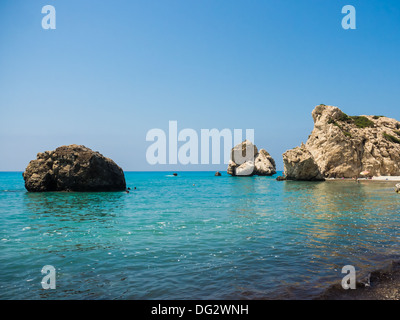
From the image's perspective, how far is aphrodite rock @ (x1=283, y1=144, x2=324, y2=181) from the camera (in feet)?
278

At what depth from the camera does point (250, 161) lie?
155 metres

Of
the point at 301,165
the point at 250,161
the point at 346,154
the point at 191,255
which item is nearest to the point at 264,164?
the point at 250,161

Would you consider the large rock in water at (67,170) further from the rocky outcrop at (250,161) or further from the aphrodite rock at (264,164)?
the aphrodite rock at (264,164)

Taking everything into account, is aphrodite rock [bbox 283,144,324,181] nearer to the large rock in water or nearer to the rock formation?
the rock formation

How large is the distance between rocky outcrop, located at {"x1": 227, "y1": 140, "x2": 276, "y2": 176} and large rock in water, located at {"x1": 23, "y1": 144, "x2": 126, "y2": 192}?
107 m

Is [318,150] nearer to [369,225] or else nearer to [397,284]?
[369,225]

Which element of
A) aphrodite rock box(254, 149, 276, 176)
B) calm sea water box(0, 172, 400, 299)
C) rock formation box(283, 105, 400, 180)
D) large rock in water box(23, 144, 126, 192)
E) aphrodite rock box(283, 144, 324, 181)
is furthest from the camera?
aphrodite rock box(254, 149, 276, 176)

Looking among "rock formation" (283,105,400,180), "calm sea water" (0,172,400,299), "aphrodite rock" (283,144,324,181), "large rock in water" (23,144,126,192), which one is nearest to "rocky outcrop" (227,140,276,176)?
"rock formation" (283,105,400,180)

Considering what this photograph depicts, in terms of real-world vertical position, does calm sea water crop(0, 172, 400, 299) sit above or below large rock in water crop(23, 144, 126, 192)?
below

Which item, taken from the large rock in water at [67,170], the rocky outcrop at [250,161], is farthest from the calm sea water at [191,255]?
the rocky outcrop at [250,161]

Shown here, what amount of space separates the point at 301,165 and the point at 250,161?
6865cm

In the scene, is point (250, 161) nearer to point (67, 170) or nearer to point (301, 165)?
point (301, 165)

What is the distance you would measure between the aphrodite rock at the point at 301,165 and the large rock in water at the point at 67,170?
58.2 m
